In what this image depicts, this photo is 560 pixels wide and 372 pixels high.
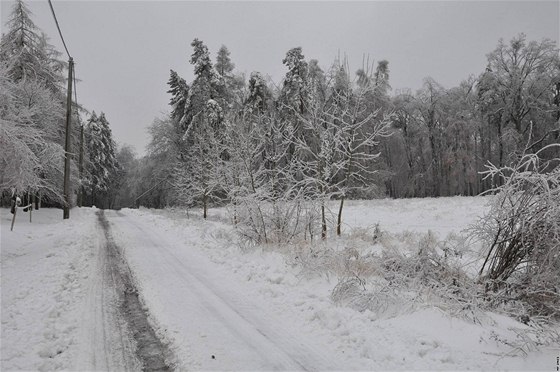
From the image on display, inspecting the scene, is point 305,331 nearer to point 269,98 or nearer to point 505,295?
point 505,295

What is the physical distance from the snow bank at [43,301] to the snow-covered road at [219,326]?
1.14 metres

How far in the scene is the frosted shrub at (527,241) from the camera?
534 cm

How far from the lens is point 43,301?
6055mm

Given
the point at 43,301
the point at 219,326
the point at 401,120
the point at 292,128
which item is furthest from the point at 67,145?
the point at 401,120

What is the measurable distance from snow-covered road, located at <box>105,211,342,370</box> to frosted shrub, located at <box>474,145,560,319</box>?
10.5 feet

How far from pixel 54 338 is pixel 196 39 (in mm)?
32390

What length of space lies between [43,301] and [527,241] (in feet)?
25.6

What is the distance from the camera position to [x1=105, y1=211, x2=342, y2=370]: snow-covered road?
4277 mm

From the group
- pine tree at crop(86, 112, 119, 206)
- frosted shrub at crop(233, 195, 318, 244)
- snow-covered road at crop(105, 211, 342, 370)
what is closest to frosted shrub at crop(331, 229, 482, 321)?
snow-covered road at crop(105, 211, 342, 370)

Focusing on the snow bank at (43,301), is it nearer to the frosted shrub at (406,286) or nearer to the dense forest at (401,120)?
the frosted shrub at (406,286)

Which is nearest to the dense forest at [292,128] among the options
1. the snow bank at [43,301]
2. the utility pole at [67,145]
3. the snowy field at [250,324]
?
the utility pole at [67,145]

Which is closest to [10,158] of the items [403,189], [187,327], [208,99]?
[187,327]

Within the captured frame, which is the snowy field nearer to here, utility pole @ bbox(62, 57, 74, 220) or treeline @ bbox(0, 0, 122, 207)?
treeline @ bbox(0, 0, 122, 207)

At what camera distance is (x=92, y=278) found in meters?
7.74
